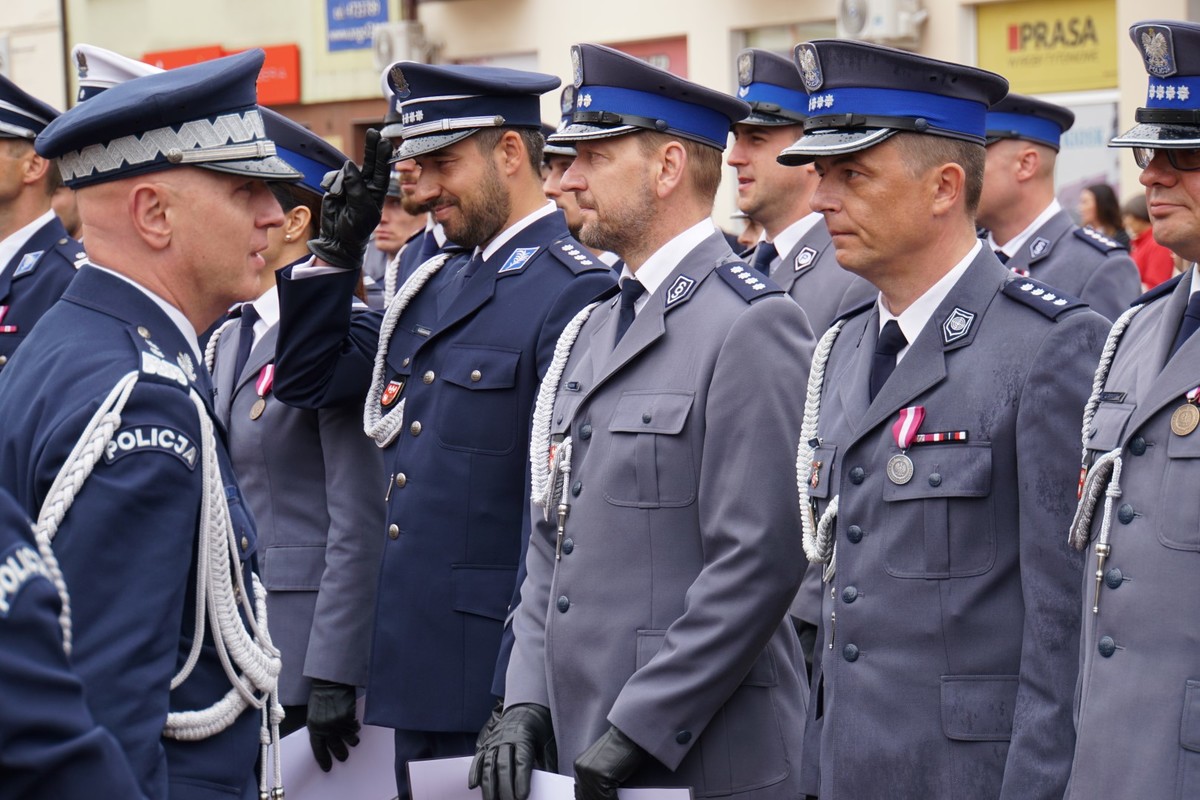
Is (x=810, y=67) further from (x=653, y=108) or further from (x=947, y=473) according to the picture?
(x=947, y=473)

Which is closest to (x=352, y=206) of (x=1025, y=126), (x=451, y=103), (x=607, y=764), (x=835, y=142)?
(x=451, y=103)

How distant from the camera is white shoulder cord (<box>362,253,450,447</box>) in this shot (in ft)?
15.9

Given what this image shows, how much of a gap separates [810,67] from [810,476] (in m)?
0.88

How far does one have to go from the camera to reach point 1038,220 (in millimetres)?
A: 7113

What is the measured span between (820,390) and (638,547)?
520mm

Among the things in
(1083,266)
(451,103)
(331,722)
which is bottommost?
(331,722)

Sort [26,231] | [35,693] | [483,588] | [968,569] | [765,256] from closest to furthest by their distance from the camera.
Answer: [35,693]
[968,569]
[483,588]
[26,231]
[765,256]

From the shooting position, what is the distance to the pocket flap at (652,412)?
3.78 m

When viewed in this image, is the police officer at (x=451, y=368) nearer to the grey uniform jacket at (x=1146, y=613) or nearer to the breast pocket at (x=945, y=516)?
the breast pocket at (x=945, y=516)

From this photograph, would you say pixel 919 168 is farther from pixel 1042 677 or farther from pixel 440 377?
pixel 440 377

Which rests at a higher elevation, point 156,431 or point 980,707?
point 156,431

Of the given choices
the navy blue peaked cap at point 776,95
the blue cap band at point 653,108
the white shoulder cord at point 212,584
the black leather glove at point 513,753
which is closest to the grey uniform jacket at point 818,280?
the navy blue peaked cap at point 776,95

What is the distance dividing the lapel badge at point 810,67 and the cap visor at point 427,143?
1356 mm

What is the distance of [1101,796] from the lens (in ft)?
9.50
